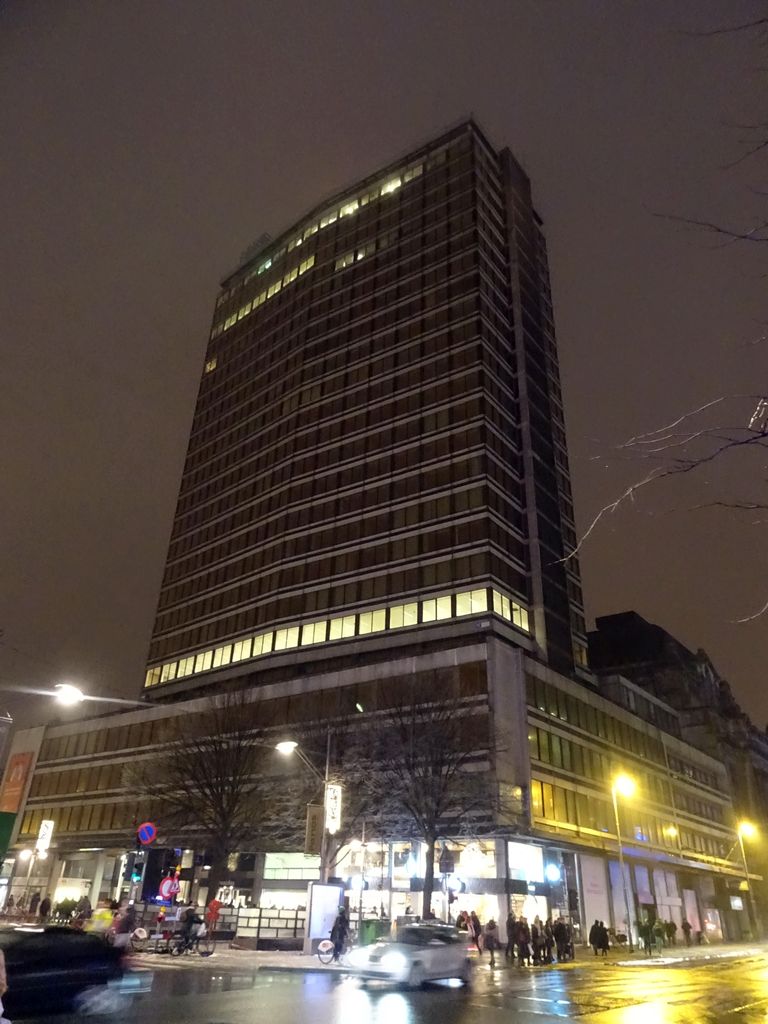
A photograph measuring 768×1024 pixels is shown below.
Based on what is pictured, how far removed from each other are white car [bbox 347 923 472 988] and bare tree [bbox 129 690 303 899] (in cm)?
2011

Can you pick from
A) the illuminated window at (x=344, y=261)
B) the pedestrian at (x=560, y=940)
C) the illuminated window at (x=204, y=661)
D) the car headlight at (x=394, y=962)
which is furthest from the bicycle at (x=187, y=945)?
the illuminated window at (x=344, y=261)

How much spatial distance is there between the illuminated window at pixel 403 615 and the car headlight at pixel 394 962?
32.6 meters

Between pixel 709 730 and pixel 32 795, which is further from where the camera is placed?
pixel 709 730

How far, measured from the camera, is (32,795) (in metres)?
71.9

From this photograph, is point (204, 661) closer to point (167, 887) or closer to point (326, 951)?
point (167, 887)

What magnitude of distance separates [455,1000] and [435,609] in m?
36.6

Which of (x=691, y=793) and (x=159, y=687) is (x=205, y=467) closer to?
(x=159, y=687)

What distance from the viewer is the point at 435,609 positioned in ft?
172

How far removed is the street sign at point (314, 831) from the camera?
2906 cm

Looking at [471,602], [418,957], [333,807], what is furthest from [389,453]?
[418,957]

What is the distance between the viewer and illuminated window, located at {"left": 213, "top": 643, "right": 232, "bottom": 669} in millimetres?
64500

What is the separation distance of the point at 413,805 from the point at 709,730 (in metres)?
60.6

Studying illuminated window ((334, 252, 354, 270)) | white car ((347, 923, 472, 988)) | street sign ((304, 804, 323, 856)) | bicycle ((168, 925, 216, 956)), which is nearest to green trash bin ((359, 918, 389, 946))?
street sign ((304, 804, 323, 856))

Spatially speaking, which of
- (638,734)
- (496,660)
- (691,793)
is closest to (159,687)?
(496,660)
